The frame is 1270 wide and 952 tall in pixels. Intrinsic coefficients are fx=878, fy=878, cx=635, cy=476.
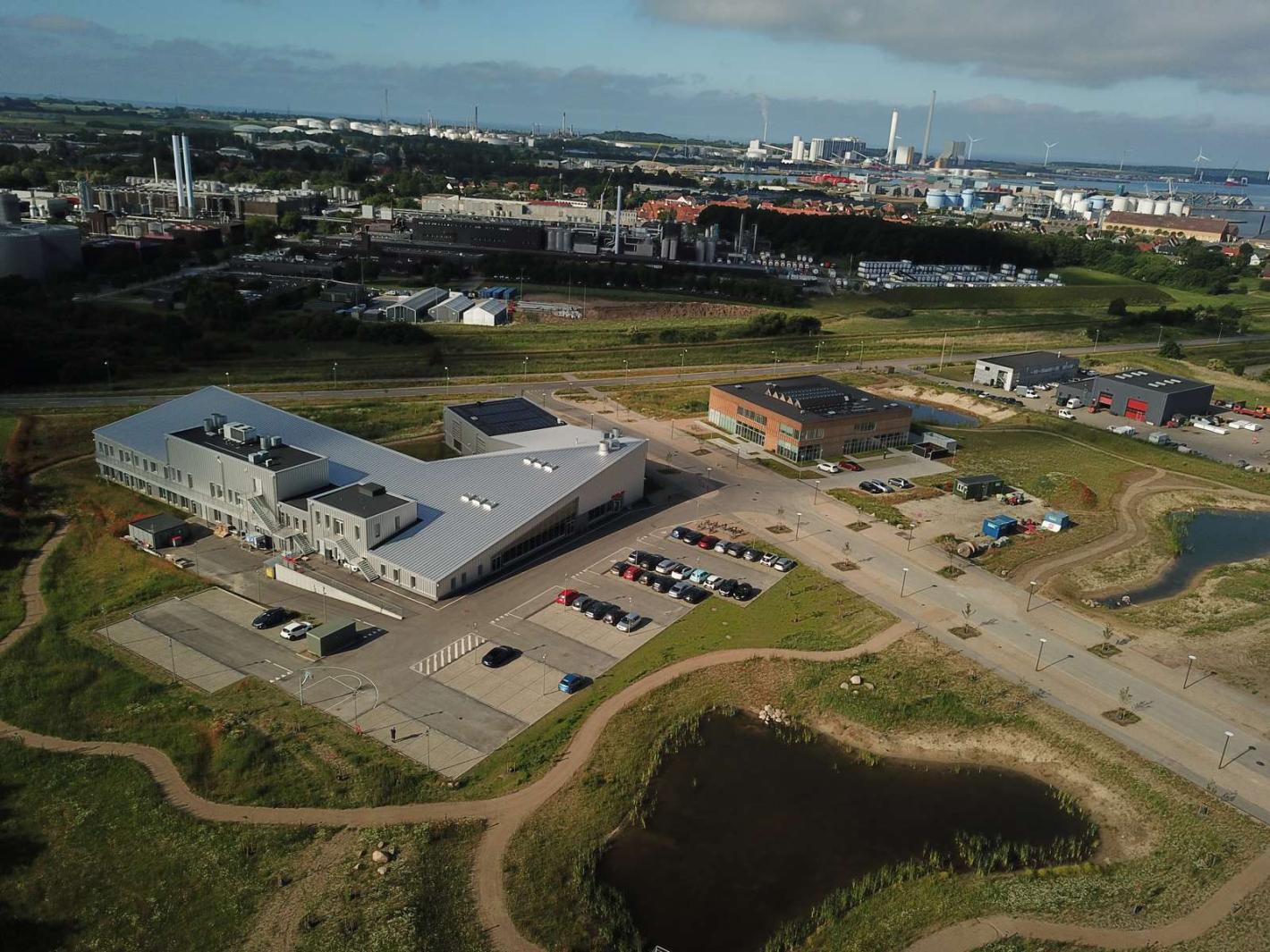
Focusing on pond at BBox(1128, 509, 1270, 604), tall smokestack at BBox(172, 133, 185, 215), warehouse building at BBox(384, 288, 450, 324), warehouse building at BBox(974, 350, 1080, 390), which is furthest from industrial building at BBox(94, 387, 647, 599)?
tall smokestack at BBox(172, 133, 185, 215)

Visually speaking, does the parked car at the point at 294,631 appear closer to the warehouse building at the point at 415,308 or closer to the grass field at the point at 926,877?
the grass field at the point at 926,877

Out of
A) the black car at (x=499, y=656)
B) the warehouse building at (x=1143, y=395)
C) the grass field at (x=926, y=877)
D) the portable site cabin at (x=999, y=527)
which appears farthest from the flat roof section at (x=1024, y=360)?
the black car at (x=499, y=656)

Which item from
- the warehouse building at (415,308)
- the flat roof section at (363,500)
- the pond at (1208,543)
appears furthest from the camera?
the warehouse building at (415,308)

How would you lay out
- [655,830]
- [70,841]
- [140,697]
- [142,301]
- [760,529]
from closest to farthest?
[70,841], [655,830], [140,697], [760,529], [142,301]

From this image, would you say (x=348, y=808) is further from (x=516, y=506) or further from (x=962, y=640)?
(x=962, y=640)

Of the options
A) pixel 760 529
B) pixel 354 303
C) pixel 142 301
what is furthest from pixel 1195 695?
pixel 142 301

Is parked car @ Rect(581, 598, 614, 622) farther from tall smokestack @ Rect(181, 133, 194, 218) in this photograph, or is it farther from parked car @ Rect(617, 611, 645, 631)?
tall smokestack @ Rect(181, 133, 194, 218)
